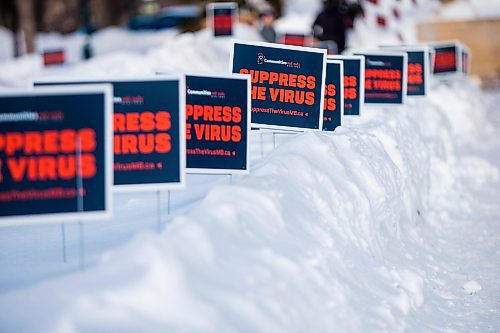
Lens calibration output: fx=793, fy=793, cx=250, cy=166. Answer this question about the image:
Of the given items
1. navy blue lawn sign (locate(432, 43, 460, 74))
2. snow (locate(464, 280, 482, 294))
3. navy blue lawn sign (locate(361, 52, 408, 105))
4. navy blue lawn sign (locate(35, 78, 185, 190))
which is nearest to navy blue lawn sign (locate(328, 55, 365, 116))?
navy blue lawn sign (locate(361, 52, 408, 105))

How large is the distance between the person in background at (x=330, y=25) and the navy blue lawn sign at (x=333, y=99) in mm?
8667

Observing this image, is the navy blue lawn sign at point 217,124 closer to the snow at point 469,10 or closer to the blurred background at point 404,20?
the blurred background at point 404,20

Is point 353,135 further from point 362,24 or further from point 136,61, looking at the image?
point 362,24

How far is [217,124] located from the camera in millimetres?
6453

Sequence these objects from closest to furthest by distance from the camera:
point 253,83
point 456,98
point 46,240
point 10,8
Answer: point 46,240 → point 253,83 → point 456,98 → point 10,8

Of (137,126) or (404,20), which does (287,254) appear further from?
(404,20)

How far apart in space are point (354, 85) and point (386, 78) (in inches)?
48.2

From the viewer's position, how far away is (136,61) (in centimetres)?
1639

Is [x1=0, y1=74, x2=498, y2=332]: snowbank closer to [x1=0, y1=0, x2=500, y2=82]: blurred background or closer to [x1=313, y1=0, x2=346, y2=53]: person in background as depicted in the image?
[x1=313, y1=0, x2=346, y2=53]: person in background

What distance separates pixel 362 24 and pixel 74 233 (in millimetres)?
22166

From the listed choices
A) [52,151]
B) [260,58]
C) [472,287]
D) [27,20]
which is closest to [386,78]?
[260,58]

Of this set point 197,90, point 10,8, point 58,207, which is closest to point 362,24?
point 10,8

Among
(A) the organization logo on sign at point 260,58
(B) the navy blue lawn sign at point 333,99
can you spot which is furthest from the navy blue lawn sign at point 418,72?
(A) the organization logo on sign at point 260,58

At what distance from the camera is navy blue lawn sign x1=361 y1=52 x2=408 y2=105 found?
1036cm
